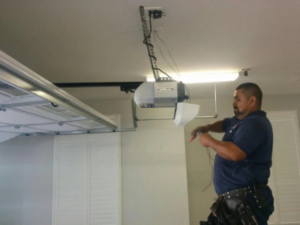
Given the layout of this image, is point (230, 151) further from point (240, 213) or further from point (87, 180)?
point (87, 180)

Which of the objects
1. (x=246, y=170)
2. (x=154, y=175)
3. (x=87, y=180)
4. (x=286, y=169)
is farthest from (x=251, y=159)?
(x=286, y=169)

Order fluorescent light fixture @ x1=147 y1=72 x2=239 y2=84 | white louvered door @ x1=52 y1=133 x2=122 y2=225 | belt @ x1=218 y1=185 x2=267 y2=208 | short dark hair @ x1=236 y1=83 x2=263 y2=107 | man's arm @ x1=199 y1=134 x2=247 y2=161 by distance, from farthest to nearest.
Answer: white louvered door @ x1=52 y1=133 x2=122 y2=225 < fluorescent light fixture @ x1=147 y1=72 x2=239 y2=84 < short dark hair @ x1=236 y1=83 x2=263 y2=107 < belt @ x1=218 y1=185 x2=267 y2=208 < man's arm @ x1=199 y1=134 x2=247 y2=161

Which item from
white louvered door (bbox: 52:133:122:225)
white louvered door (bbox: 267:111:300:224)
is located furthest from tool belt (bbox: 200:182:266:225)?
white louvered door (bbox: 267:111:300:224)

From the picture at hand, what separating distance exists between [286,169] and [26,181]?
16.1 ft

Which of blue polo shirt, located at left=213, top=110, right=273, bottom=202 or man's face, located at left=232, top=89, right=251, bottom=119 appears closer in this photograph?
blue polo shirt, located at left=213, top=110, right=273, bottom=202

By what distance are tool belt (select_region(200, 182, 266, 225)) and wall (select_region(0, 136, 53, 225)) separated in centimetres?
355

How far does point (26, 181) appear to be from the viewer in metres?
4.34

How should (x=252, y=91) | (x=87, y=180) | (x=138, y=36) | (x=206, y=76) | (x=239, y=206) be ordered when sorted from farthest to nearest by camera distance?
(x=87, y=180) < (x=206, y=76) < (x=138, y=36) < (x=252, y=91) < (x=239, y=206)

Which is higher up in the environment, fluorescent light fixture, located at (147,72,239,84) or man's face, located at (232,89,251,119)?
fluorescent light fixture, located at (147,72,239,84)

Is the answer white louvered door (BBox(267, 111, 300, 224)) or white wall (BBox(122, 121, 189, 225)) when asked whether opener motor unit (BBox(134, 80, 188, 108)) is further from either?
white louvered door (BBox(267, 111, 300, 224))

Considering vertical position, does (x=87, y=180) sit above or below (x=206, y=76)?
below

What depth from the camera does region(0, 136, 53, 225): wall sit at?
4.26 meters

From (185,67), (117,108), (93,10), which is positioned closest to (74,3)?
(93,10)

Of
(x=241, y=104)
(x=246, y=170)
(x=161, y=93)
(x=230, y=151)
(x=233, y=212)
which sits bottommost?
(x=233, y=212)
